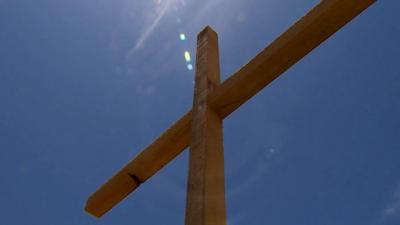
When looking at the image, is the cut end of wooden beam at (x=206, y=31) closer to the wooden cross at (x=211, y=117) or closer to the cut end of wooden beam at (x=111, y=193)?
the wooden cross at (x=211, y=117)

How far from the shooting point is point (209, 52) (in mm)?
2500

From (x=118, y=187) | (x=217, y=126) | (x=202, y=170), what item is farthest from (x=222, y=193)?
(x=118, y=187)

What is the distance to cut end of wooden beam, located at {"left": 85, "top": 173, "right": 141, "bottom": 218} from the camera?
2434 mm

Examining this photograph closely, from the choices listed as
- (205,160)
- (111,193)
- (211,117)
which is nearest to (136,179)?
(111,193)

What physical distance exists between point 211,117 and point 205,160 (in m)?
0.31

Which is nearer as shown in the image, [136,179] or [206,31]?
[136,179]

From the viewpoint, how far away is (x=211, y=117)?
2043mm

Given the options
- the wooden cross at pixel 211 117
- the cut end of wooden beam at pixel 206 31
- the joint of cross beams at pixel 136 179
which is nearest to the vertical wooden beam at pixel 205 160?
the wooden cross at pixel 211 117

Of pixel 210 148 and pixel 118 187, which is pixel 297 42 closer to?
pixel 210 148

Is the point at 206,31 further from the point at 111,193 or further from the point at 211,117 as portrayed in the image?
the point at 111,193

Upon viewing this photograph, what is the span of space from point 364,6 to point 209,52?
893 mm

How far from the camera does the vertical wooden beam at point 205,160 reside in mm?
1632

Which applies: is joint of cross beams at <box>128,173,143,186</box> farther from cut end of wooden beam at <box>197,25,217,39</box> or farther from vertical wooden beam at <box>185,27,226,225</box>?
cut end of wooden beam at <box>197,25,217,39</box>

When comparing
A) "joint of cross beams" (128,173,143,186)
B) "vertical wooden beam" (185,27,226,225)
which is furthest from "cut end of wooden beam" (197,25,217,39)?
"joint of cross beams" (128,173,143,186)
